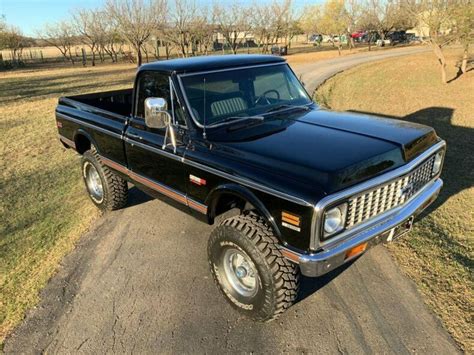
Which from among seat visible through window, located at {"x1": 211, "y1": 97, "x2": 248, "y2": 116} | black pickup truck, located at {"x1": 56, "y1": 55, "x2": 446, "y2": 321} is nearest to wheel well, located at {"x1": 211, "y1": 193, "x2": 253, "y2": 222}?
black pickup truck, located at {"x1": 56, "y1": 55, "x2": 446, "y2": 321}

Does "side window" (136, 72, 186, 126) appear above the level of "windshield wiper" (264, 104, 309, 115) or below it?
above

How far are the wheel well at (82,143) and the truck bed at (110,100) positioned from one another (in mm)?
615

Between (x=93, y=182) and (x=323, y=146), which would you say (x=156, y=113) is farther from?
(x=93, y=182)

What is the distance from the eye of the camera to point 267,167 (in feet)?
9.33

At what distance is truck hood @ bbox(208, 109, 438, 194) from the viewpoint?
2684 mm

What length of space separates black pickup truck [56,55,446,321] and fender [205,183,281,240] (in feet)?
0.03

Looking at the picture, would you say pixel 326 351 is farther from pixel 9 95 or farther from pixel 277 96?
pixel 9 95

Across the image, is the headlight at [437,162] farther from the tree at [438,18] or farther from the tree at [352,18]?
the tree at [352,18]

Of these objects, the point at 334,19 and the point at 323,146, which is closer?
the point at 323,146

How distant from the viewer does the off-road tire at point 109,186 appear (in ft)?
16.2

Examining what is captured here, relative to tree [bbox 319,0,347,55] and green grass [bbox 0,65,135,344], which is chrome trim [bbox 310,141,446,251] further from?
tree [bbox 319,0,347,55]

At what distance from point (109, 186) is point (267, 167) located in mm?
2785

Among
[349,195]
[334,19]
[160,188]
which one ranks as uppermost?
[334,19]

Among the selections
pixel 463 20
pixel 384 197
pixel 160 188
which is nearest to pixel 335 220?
pixel 384 197
